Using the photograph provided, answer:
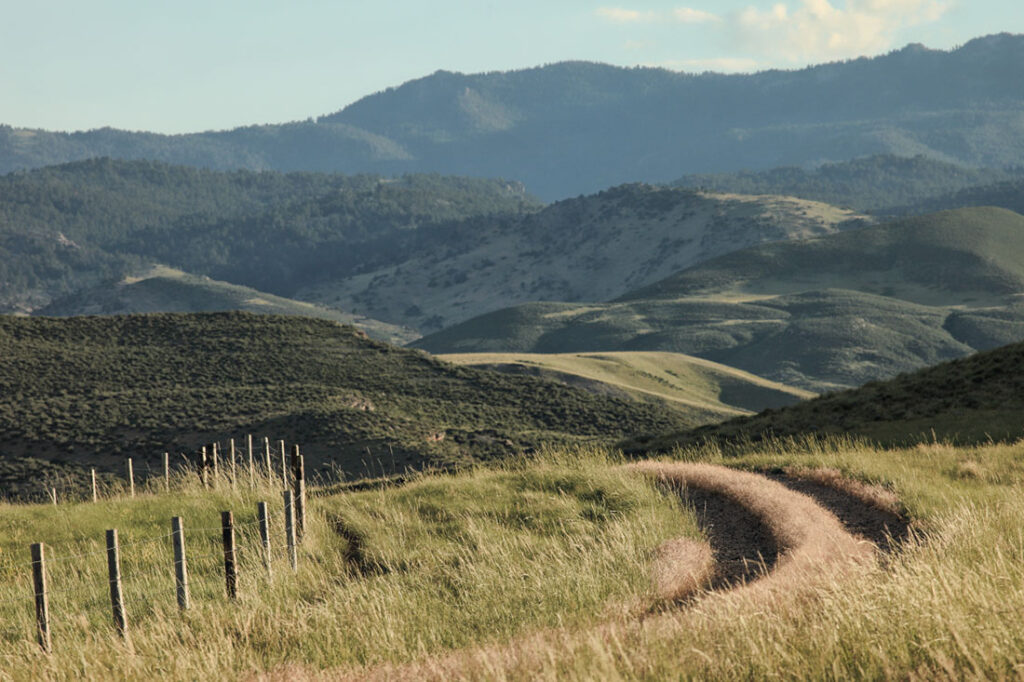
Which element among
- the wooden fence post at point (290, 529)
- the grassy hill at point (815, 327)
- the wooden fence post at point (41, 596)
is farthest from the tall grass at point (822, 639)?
the grassy hill at point (815, 327)

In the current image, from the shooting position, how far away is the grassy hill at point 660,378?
109125mm

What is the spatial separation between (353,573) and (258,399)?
58.5 metres

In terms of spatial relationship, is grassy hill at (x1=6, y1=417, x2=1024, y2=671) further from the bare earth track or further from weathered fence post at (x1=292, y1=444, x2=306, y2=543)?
weathered fence post at (x1=292, y1=444, x2=306, y2=543)

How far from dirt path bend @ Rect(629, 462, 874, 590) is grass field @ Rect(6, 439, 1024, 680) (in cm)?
46

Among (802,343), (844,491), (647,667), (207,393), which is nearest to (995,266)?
(802,343)

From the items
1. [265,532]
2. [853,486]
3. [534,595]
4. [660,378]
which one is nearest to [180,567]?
[265,532]

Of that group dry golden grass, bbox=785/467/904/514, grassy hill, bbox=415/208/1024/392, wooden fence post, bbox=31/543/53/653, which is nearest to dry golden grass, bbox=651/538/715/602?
dry golden grass, bbox=785/467/904/514

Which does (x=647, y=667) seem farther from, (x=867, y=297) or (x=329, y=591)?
(x=867, y=297)

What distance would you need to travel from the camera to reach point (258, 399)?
73.6 m

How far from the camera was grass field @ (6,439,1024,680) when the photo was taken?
8.66 m

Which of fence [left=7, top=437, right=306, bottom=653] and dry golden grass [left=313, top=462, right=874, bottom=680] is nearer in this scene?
dry golden grass [left=313, top=462, right=874, bottom=680]

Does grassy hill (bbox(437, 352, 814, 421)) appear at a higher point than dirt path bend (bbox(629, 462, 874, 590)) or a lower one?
lower

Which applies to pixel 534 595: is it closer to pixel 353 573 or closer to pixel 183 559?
pixel 183 559

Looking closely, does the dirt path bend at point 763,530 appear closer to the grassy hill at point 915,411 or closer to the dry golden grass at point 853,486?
the dry golden grass at point 853,486
